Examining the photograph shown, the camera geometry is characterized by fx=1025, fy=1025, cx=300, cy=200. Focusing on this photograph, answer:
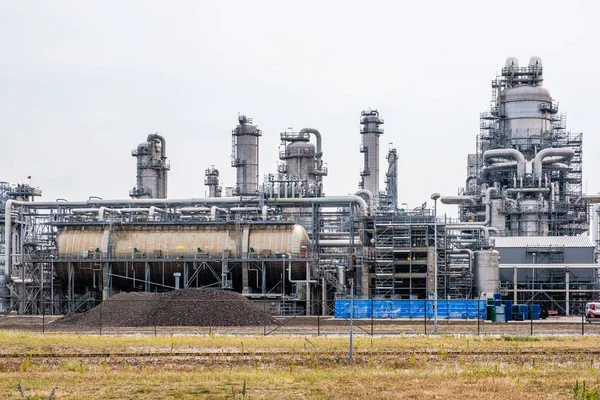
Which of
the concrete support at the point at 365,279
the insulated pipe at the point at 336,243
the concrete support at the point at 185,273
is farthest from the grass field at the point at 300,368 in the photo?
the insulated pipe at the point at 336,243

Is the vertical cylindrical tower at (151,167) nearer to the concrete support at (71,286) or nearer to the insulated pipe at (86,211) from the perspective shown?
the insulated pipe at (86,211)

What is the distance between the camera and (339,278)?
7881cm

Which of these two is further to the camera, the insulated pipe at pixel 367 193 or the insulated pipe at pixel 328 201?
the insulated pipe at pixel 367 193

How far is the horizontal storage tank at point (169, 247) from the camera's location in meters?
76.1

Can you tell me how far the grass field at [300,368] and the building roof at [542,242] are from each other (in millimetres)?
39762

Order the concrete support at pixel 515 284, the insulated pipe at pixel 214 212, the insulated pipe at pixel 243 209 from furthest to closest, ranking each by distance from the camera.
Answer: the insulated pipe at pixel 243 209
the insulated pipe at pixel 214 212
the concrete support at pixel 515 284

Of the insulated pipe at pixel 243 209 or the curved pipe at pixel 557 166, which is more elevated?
the curved pipe at pixel 557 166

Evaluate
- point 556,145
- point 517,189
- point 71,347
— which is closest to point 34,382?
point 71,347

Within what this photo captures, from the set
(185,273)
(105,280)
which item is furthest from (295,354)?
(105,280)

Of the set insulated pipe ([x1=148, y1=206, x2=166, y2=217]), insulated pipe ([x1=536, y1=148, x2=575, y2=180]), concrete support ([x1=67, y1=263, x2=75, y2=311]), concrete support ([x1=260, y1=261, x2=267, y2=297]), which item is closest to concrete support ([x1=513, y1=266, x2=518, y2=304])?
insulated pipe ([x1=536, y1=148, x2=575, y2=180])

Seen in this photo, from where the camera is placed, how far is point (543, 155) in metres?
91.2

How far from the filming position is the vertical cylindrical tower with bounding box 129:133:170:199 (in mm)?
100188

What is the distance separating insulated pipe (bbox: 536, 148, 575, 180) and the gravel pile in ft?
130

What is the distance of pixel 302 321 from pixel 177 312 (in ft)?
26.5
